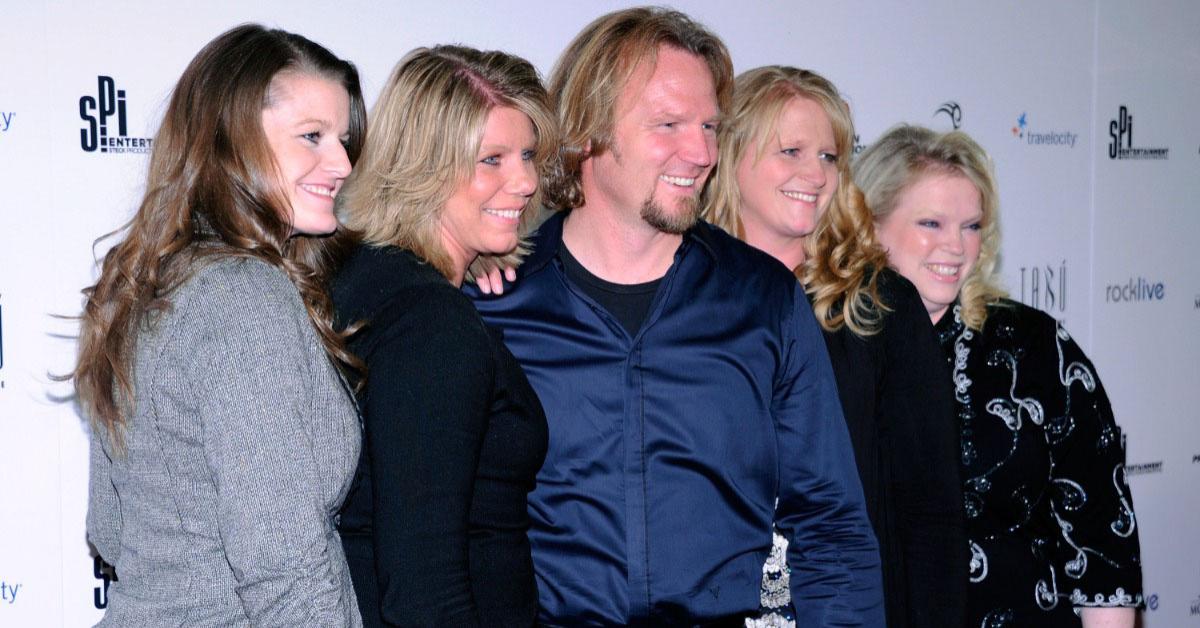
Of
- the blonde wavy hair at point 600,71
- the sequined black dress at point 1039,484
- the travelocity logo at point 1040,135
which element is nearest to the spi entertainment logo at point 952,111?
the travelocity logo at point 1040,135

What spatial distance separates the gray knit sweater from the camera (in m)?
1.43

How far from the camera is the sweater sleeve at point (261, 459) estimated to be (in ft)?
4.68

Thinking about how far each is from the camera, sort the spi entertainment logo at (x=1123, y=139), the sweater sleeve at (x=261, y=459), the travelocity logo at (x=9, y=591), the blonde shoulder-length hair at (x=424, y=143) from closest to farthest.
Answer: the sweater sleeve at (x=261, y=459) < the blonde shoulder-length hair at (x=424, y=143) < the travelocity logo at (x=9, y=591) < the spi entertainment logo at (x=1123, y=139)

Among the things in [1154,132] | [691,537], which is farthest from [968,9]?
[691,537]

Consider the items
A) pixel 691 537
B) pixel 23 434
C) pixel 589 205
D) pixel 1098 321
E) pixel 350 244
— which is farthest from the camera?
pixel 1098 321

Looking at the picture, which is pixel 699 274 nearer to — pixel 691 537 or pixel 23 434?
pixel 691 537

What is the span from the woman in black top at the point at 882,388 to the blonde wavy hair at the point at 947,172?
36cm

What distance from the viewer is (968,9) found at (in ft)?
13.3

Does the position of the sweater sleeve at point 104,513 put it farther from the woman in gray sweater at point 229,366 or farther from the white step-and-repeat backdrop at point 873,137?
the white step-and-repeat backdrop at point 873,137

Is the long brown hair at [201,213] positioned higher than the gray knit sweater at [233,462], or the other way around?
the long brown hair at [201,213]

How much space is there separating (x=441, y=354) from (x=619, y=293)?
25.0 inches

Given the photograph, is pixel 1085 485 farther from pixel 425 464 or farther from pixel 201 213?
pixel 201 213

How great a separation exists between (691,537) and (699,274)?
18.5 inches

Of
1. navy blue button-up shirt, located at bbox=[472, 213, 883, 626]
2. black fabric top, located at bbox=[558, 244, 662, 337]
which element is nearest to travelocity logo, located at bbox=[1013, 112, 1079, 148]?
navy blue button-up shirt, located at bbox=[472, 213, 883, 626]
